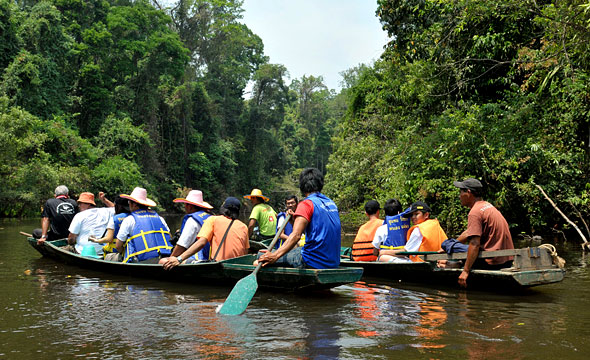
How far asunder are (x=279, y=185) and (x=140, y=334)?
45.9 metres

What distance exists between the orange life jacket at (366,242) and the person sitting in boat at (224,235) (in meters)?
1.96

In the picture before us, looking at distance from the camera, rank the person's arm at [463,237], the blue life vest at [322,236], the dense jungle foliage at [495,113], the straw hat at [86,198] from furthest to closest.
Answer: the dense jungle foliage at [495,113] → the straw hat at [86,198] → the person's arm at [463,237] → the blue life vest at [322,236]

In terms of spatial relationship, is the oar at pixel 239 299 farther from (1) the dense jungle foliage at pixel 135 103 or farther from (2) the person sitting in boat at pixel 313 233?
(1) the dense jungle foliage at pixel 135 103

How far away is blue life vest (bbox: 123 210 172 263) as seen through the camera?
7160 mm

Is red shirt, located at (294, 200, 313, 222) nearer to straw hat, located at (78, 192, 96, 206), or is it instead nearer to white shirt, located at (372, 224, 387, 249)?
white shirt, located at (372, 224, 387, 249)

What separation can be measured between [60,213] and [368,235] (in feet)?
19.1

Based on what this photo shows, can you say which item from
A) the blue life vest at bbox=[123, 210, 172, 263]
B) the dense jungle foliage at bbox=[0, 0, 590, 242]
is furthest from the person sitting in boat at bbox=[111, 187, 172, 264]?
the dense jungle foliage at bbox=[0, 0, 590, 242]

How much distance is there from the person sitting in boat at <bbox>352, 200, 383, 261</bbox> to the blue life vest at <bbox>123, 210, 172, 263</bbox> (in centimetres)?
279

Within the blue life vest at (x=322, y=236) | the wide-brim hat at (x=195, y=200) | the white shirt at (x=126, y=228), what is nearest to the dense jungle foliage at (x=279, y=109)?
the blue life vest at (x=322, y=236)

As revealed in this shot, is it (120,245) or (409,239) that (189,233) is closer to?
(120,245)

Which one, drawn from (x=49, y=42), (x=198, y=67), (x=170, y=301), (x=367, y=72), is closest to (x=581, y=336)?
(x=170, y=301)

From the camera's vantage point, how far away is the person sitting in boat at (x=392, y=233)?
745 cm

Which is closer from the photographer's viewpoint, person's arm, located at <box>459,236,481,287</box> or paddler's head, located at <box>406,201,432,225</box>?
person's arm, located at <box>459,236,481,287</box>

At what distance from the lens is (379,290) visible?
6.82 m
